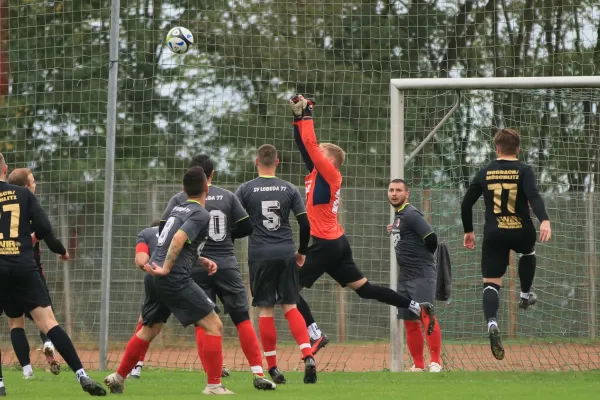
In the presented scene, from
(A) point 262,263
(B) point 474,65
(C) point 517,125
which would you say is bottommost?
(A) point 262,263

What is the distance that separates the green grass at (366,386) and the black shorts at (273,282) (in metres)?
0.77

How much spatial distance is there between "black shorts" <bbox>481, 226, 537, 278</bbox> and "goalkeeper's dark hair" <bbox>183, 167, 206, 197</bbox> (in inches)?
123

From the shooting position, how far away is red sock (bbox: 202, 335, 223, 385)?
8.16 metres

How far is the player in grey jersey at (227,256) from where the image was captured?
920cm

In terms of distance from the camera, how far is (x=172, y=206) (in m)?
8.97

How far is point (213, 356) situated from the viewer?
8.24m

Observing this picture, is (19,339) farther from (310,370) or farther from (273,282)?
(310,370)

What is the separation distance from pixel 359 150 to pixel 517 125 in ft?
8.44

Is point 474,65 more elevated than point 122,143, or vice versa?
point 474,65

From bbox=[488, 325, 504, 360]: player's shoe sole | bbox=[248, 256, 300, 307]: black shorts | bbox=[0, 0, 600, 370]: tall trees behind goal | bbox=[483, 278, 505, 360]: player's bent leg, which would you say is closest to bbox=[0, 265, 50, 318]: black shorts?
bbox=[248, 256, 300, 307]: black shorts

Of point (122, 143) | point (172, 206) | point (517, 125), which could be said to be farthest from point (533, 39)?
point (172, 206)

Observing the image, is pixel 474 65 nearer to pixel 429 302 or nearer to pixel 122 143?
pixel 122 143

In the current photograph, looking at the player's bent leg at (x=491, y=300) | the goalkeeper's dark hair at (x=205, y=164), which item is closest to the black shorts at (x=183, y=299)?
the goalkeeper's dark hair at (x=205, y=164)

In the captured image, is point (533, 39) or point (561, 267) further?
point (533, 39)
